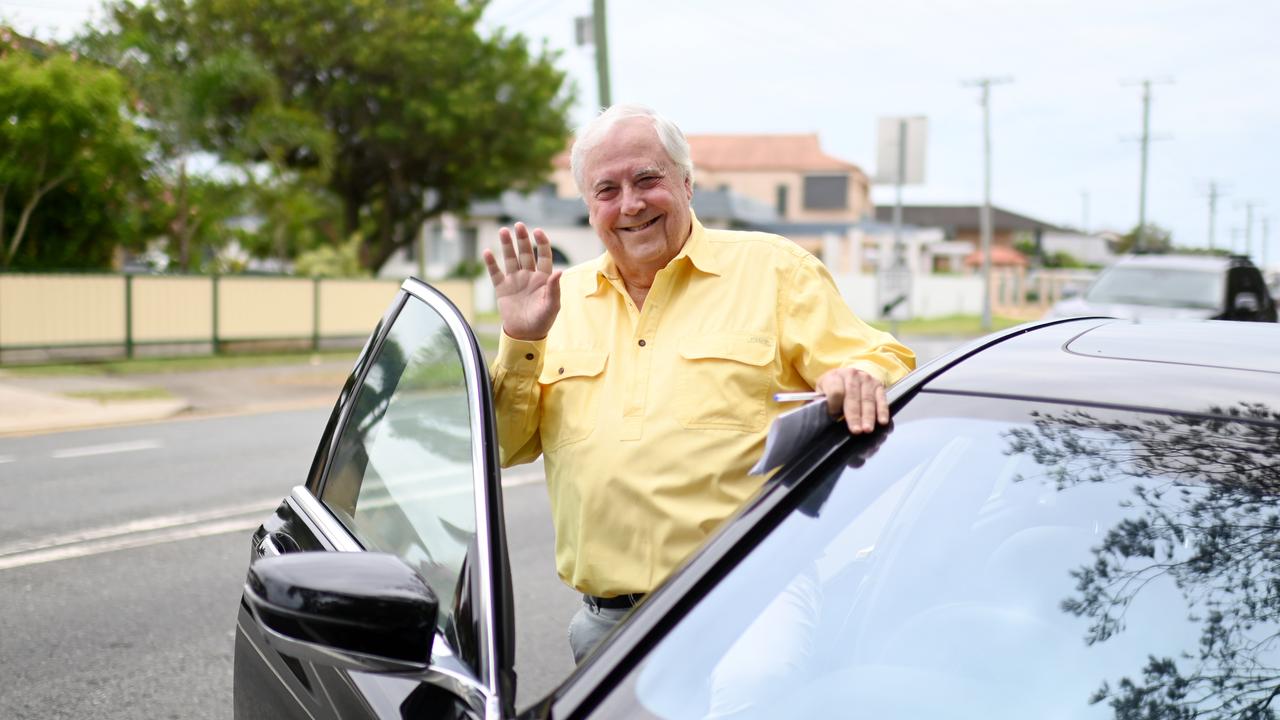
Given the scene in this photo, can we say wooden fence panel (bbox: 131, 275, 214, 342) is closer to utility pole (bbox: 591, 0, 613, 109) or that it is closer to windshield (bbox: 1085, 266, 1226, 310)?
utility pole (bbox: 591, 0, 613, 109)

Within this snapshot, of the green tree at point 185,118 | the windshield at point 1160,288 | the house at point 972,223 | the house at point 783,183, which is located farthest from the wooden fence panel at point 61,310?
the house at point 972,223

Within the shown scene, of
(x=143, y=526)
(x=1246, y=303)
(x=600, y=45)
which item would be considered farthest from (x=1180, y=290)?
(x=143, y=526)

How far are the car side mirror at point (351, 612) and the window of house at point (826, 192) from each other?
7102 centimetres

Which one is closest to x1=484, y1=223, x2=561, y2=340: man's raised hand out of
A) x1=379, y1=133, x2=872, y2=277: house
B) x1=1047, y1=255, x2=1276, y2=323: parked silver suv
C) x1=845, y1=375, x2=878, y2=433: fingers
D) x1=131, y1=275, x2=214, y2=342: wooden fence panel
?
x1=845, y1=375, x2=878, y2=433: fingers

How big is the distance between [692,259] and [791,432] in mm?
753

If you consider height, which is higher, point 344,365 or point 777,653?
point 777,653

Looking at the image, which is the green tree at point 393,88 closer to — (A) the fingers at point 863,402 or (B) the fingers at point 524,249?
(B) the fingers at point 524,249

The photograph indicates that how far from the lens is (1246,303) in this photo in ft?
46.1

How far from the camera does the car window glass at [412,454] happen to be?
6.37 ft

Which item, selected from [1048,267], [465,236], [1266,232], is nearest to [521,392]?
[465,236]

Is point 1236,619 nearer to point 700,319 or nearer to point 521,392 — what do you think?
point 700,319

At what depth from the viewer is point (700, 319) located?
7.90 feet

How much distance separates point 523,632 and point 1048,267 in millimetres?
84713

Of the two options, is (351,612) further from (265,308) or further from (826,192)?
(826,192)
